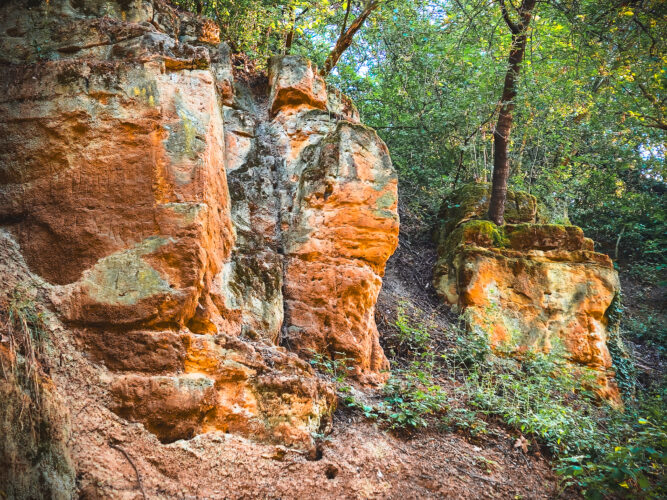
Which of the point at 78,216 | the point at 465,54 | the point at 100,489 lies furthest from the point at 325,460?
the point at 465,54

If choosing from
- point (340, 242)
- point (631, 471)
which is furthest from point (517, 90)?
point (631, 471)

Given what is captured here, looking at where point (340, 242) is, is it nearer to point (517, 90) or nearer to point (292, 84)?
point (292, 84)

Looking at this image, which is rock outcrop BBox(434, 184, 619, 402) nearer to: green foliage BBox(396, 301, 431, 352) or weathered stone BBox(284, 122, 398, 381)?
green foliage BBox(396, 301, 431, 352)

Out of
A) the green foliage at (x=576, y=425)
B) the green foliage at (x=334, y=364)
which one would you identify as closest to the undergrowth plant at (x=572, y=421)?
the green foliage at (x=576, y=425)

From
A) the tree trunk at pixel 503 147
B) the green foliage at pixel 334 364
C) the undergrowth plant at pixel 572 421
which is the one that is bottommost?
the undergrowth plant at pixel 572 421

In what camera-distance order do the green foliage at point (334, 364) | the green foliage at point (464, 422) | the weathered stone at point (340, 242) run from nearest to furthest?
the green foliage at point (464, 422)
the green foliage at point (334, 364)
the weathered stone at point (340, 242)

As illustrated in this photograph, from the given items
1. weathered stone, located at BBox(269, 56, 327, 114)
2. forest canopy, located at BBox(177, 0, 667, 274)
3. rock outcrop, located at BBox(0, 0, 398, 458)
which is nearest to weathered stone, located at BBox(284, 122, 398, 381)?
rock outcrop, located at BBox(0, 0, 398, 458)

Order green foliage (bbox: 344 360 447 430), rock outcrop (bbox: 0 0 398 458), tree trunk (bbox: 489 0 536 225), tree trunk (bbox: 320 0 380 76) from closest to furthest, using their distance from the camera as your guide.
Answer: rock outcrop (bbox: 0 0 398 458) < green foliage (bbox: 344 360 447 430) < tree trunk (bbox: 320 0 380 76) < tree trunk (bbox: 489 0 536 225)

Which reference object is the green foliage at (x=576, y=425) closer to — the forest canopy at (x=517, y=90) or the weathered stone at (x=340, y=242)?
the weathered stone at (x=340, y=242)

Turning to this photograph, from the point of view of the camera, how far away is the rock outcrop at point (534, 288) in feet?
25.6

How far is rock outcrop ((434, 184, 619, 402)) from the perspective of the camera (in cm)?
781

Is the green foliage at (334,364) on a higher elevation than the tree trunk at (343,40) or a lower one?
lower

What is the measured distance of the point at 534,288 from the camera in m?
8.13

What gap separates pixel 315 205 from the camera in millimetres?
5184
